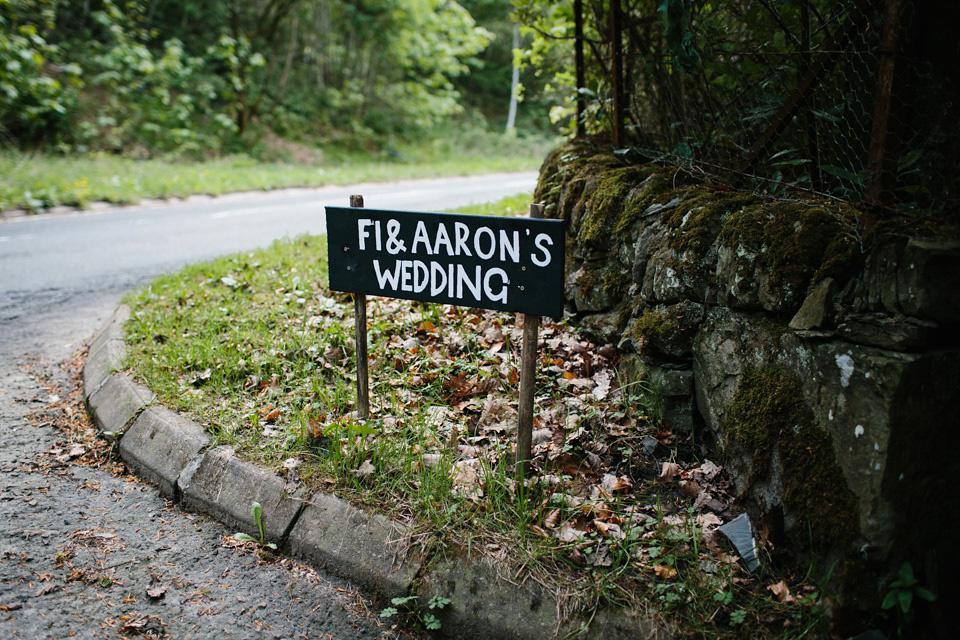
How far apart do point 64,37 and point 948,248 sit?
2061 centimetres

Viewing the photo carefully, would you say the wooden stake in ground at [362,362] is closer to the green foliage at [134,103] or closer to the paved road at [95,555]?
the paved road at [95,555]

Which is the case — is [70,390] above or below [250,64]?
below

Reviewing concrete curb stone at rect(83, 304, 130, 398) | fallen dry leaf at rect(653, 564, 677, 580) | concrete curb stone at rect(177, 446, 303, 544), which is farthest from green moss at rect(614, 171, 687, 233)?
concrete curb stone at rect(83, 304, 130, 398)

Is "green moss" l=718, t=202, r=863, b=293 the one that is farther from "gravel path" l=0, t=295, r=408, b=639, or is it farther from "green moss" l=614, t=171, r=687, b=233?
"gravel path" l=0, t=295, r=408, b=639

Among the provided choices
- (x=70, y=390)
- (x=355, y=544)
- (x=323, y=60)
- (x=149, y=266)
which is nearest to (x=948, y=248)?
(x=355, y=544)

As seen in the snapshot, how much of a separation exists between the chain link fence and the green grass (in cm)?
966

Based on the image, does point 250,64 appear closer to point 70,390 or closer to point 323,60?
point 323,60

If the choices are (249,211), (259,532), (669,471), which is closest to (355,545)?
(259,532)

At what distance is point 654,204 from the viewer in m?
3.75

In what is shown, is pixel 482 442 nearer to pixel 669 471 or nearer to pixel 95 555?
pixel 669 471

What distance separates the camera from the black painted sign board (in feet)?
9.30

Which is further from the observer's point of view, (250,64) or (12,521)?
(250,64)

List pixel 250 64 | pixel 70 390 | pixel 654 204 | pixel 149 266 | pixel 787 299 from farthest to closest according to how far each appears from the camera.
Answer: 1. pixel 250 64
2. pixel 149 266
3. pixel 70 390
4. pixel 654 204
5. pixel 787 299

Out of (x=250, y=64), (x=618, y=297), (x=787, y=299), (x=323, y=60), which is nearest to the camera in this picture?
(x=787, y=299)
